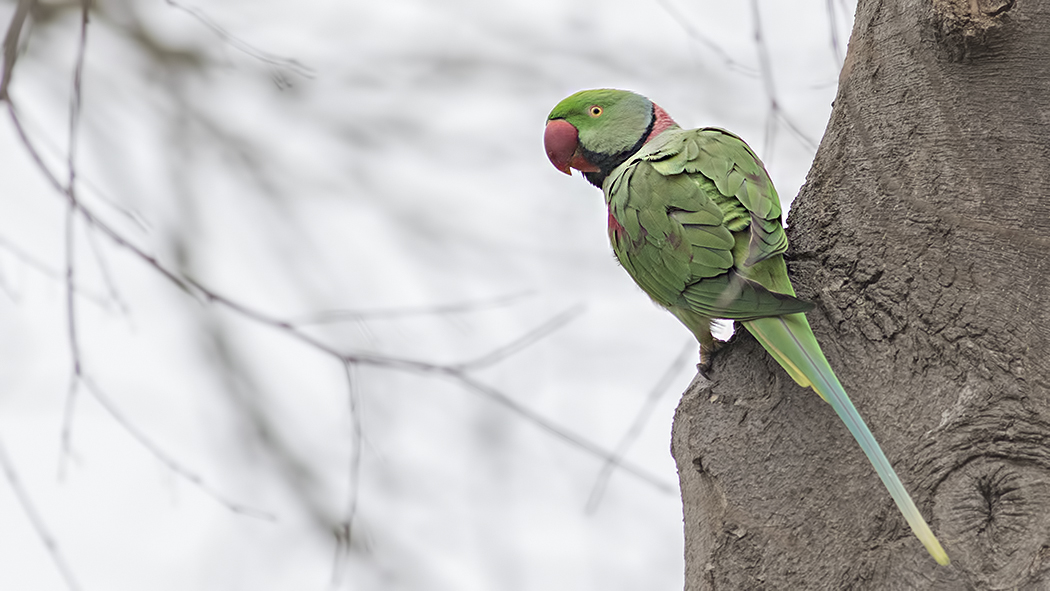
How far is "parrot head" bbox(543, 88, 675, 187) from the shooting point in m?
2.42

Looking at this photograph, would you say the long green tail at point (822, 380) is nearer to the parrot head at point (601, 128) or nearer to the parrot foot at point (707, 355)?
the parrot foot at point (707, 355)

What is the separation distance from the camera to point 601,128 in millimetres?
2445

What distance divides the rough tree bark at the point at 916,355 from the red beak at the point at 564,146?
3.16 ft

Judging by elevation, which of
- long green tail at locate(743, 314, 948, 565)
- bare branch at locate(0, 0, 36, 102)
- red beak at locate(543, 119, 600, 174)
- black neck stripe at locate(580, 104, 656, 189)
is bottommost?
long green tail at locate(743, 314, 948, 565)

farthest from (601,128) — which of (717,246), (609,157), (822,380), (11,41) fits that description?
(11,41)

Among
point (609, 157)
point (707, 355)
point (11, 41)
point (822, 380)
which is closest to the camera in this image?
point (822, 380)

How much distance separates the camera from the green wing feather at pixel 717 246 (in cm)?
148

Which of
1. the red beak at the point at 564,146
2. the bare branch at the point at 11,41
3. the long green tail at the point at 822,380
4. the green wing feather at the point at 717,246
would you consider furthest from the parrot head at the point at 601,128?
the bare branch at the point at 11,41

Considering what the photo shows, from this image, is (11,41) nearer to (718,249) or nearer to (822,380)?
(718,249)

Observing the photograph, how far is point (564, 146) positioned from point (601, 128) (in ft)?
0.42

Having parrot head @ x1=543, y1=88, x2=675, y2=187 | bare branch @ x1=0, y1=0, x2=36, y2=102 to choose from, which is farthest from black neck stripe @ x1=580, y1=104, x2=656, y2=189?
bare branch @ x1=0, y1=0, x2=36, y2=102

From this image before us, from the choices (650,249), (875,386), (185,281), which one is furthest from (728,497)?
(185,281)

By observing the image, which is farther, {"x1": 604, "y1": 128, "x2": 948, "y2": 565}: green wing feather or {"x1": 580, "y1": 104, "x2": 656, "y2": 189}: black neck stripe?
{"x1": 580, "y1": 104, "x2": 656, "y2": 189}: black neck stripe

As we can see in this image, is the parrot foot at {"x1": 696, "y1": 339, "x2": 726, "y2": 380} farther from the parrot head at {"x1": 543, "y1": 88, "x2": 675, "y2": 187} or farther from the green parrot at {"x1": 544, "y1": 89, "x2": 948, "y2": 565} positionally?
the parrot head at {"x1": 543, "y1": 88, "x2": 675, "y2": 187}
